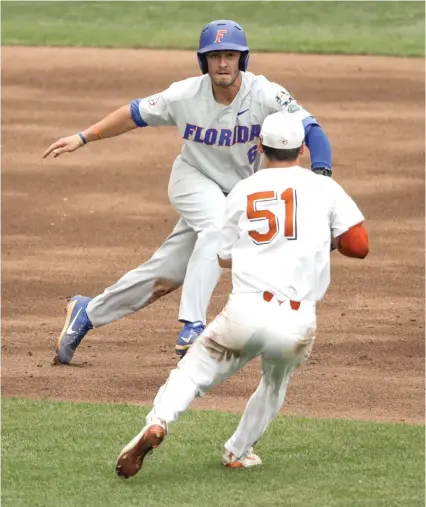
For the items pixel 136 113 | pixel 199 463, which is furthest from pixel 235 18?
pixel 199 463

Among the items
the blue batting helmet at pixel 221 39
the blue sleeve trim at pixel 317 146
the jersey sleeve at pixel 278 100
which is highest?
the blue batting helmet at pixel 221 39

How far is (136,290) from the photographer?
29.3ft

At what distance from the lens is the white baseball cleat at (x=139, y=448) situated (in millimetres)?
6254

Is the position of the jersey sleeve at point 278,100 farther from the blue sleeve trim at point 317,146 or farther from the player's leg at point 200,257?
the player's leg at point 200,257

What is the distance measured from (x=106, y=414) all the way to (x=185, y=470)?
1.11 m

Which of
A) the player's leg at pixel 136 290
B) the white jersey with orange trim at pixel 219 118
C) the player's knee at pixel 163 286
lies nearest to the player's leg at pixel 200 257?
the white jersey with orange trim at pixel 219 118

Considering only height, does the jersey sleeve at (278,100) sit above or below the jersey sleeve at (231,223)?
above

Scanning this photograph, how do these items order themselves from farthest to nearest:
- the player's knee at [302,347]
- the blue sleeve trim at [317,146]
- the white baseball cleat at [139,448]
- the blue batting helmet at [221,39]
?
the blue batting helmet at [221,39]
the blue sleeve trim at [317,146]
the player's knee at [302,347]
the white baseball cleat at [139,448]

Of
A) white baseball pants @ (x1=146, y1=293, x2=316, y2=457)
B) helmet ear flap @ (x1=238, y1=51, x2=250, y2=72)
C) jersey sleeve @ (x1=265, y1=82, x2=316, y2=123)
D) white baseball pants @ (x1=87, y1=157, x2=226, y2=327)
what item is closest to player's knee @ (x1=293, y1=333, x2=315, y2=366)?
white baseball pants @ (x1=146, y1=293, x2=316, y2=457)

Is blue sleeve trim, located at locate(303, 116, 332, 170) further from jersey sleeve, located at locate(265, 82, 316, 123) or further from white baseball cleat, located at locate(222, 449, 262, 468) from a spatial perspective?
white baseball cleat, located at locate(222, 449, 262, 468)

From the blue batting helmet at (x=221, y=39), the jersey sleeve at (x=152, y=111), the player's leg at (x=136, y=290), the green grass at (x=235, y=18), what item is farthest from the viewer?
the green grass at (x=235, y=18)

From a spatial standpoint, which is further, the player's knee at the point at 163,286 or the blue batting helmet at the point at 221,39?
the player's knee at the point at 163,286

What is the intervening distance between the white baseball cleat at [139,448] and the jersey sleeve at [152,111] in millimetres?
2709

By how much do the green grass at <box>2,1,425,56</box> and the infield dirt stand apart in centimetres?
118
